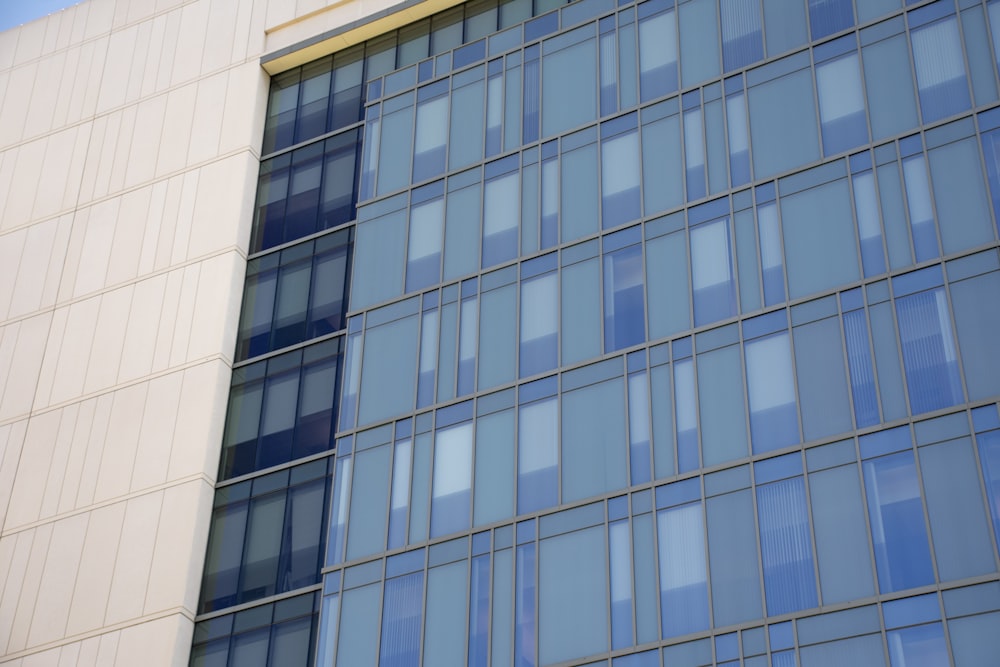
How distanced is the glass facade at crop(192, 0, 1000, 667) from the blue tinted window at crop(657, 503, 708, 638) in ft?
0.23

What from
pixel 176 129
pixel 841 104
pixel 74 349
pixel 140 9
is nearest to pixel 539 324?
pixel 841 104

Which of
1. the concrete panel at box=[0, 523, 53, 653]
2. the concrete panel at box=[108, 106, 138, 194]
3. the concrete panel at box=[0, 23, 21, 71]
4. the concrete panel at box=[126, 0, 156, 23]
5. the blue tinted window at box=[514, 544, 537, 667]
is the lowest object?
the blue tinted window at box=[514, 544, 537, 667]

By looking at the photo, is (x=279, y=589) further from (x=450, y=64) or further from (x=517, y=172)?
(x=450, y=64)

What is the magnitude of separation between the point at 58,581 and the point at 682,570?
1817 centimetres

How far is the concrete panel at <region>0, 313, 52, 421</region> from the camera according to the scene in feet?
157

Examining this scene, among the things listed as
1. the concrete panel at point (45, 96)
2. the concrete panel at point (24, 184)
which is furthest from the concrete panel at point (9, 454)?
the concrete panel at point (45, 96)

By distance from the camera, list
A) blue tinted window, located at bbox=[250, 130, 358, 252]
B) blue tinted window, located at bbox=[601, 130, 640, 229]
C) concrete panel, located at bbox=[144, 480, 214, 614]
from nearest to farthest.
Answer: blue tinted window, located at bbox=[601, 130, 640, 229] < concrete panel, located at bbox=[144, 480, 214, 614] < blue tinted window, located at bbox=[250, 130, 358, 252]

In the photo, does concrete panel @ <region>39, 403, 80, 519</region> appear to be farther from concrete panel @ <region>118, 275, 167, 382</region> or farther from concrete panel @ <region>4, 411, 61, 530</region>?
concrete panel @ <region>118, 275, 167, 382</region>

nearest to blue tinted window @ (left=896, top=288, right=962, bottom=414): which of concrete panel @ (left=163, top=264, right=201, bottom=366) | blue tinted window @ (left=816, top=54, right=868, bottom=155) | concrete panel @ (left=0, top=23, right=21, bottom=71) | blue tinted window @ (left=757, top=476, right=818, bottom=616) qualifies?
blue tinted window @ (left=757, top=476, right=818, bottom=616)

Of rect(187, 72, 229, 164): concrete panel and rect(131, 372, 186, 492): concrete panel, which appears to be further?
rect(187, 72, 229, 164): concrete panel

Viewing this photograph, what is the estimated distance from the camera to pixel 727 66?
41531 mm

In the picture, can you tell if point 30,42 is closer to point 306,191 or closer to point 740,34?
point 306,191

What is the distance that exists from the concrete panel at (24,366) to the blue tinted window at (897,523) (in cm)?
2623

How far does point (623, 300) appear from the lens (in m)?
39.2
